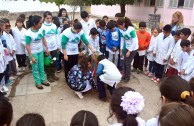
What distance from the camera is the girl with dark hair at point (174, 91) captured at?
185 cm

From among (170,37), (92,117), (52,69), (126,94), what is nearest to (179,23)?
(170,37)

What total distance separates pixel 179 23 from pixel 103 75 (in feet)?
7.85

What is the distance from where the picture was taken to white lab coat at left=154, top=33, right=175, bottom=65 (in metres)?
4.60

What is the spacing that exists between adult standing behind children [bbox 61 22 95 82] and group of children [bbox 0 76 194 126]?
2.57 m

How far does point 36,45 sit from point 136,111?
2.94 m

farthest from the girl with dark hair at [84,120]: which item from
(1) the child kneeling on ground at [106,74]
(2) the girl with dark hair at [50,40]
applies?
(2) the girl with dark hair at [50,40]

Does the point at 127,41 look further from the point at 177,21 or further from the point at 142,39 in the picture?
the point at 177,21

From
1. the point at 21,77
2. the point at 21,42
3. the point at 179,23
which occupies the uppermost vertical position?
the point at 179,23

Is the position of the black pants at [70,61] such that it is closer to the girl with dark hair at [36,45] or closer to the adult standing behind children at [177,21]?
the girl with dark hair at [36,45]

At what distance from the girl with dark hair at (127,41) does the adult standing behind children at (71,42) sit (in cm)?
89

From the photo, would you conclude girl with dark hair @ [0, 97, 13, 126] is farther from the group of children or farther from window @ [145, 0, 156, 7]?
window @ [145, 0, 156, 7]

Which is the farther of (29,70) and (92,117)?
(29,70)

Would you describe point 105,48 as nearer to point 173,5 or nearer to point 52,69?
point 52,69

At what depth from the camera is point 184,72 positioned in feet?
12.4
